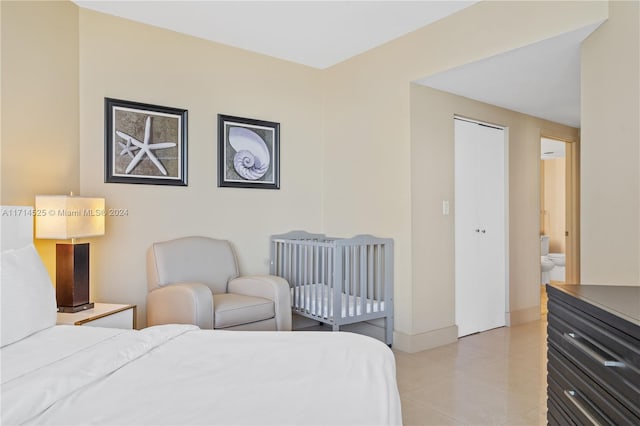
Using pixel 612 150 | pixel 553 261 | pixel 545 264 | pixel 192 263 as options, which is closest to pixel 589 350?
pixel 612 150

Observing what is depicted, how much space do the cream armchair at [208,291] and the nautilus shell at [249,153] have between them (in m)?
0.69

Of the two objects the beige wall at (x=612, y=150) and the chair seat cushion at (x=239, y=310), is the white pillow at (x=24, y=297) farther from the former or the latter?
the beige wall at (x=612, y=150)

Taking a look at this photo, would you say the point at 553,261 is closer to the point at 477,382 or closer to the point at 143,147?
the point at 477,382

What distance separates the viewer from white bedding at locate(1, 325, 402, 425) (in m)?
1.08

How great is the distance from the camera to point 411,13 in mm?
3096

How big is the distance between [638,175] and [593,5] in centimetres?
99

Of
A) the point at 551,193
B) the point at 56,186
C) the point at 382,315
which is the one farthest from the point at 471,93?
the point at 551,193

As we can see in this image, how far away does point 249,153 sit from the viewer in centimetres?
387

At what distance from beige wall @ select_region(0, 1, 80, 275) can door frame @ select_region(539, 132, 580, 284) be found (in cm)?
515

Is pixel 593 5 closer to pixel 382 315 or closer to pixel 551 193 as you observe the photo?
pixel 382 315

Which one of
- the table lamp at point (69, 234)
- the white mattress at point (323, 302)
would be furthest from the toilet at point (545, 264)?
the table lamp at point (69, 234)

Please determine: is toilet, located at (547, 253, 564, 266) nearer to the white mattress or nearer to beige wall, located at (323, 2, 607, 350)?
beige wall, located at (323, 2, 607, 350)

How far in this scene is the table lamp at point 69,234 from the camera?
254 cm

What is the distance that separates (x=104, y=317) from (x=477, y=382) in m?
2.42
